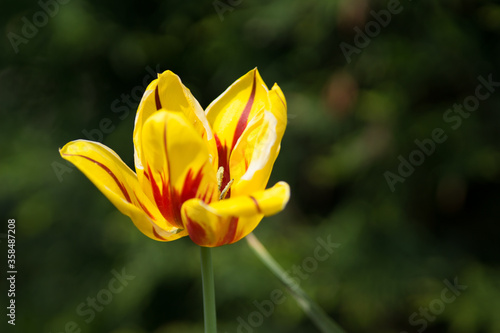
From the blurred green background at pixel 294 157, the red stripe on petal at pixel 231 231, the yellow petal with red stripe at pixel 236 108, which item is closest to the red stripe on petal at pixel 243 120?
the yellow petal with red stripe at pixel 236 108

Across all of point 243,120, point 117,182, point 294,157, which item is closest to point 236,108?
point 243,120

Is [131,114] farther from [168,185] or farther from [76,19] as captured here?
[168,185]

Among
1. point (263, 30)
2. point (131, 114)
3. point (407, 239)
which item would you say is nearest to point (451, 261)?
point (407, 239)

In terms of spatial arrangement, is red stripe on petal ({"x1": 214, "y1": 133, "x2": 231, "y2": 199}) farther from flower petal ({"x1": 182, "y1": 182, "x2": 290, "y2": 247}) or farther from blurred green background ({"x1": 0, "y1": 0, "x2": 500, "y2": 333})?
blurred green background ({"x1": 0, "y1": 0, "x2": 500, "y2": 333})

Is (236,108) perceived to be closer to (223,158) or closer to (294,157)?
(223,158)

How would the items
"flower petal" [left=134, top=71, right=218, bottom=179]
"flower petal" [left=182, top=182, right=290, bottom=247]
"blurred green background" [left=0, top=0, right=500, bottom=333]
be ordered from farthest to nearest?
"blurred green background" [left=0, top=0, right=500, bottom=333]
"flower petal" [left=134, top=71, right=218, bottom=179]
"flower petal" [left=182, top=182, right=290, bottom=247]

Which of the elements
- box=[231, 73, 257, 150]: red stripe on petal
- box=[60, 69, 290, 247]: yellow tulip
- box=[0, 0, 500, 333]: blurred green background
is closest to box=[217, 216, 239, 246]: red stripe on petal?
box=[60, 69, 290, 247]: yellow tulip

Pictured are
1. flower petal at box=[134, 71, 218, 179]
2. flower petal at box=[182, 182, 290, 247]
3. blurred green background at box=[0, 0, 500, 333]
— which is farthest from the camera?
blurred green background at box=[0, 0, 500, 333]

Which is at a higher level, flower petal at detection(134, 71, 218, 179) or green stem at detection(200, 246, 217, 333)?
flower petal at detection(134, 71, 218, 179)
